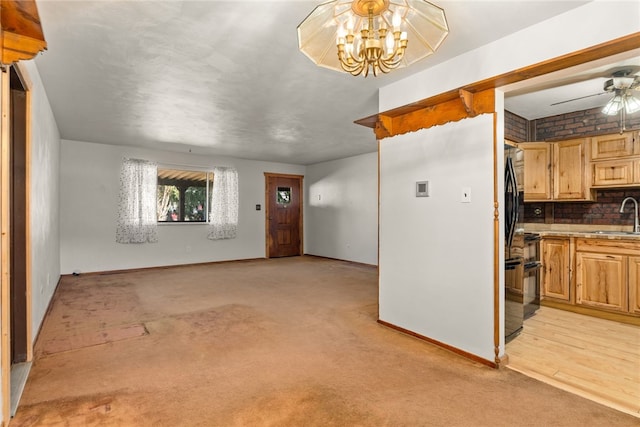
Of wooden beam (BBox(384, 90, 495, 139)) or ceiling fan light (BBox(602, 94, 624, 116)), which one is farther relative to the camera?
ceiling fan light (BBox(602, 94, 624, 116))

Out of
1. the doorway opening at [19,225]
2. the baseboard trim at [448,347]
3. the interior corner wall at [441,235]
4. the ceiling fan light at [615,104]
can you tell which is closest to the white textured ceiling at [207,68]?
the doorway opening at [19,225]

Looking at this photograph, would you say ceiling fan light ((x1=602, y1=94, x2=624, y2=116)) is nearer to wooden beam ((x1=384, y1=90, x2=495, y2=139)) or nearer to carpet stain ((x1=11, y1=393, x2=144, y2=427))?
wooden beam ((x1=384, y1=90, x2=495, y2=139))

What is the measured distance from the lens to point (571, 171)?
13.3 feet

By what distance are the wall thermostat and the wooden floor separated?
146cm

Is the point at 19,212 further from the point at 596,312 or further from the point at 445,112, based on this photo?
the point at 596,312

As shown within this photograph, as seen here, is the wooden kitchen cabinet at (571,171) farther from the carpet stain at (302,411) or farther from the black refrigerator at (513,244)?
the carpet stain at (302,411)

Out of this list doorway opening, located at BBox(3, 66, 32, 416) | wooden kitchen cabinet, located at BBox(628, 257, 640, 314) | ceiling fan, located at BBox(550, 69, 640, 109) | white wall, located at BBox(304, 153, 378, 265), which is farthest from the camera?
white wall, located at BBox(304, 153, 378, 265)

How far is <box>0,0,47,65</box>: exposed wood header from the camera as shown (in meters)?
1.45

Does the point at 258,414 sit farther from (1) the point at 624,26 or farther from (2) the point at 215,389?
(1) the point at 624,26

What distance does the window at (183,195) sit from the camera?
6770mm

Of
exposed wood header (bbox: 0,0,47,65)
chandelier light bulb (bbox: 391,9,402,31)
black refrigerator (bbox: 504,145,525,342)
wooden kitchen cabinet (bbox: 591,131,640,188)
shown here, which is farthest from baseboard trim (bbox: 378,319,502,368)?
exposed wood header (bbox: 0,0,47,65)

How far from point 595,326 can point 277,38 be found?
13.1ft

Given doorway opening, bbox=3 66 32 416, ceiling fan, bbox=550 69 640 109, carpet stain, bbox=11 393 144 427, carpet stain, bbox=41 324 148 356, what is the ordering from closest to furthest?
carpet stain, bbox=11 393 144 427 → doorway opening, bbox=3 66 32 416 → carpet stain, bbox=41 324 148 356 → ceiling fan, bbox=550 69 640 109

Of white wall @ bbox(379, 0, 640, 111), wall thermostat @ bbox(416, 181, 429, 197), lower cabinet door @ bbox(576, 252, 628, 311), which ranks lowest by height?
lower cabinet door @ bbox(576, 252, 628, 311)
